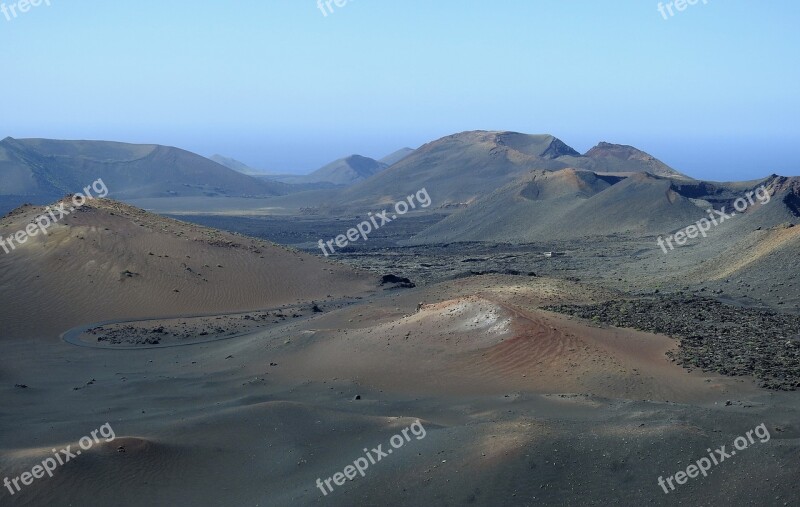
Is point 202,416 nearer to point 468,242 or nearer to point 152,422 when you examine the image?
point 152,422

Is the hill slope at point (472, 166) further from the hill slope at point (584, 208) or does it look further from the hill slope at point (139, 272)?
the hill slope at point (139, 272)

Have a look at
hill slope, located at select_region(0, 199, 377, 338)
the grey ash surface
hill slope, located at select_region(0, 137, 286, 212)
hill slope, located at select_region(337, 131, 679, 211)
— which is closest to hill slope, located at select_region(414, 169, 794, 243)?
hill slope, located at select_region(337, 131, 679, 211)

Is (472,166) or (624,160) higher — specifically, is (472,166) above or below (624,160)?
above

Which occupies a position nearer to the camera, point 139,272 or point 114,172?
point 139,272

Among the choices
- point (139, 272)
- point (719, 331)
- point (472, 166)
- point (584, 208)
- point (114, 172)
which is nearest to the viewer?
point (719, 331)

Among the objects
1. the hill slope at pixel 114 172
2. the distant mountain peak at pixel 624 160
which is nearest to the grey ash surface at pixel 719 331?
the distant mountain peak at pixel 624 160

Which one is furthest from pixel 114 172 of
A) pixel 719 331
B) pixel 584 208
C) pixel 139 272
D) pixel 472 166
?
pixel 719 331

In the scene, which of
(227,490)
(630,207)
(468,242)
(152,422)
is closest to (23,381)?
(152,422)

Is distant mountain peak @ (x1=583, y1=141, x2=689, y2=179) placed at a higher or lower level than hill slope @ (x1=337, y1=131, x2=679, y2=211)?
lower

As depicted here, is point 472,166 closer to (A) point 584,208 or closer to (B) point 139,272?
(A) point 584,208

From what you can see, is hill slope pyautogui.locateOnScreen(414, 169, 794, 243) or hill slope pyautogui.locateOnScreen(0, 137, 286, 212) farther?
hill slope pyautogui.locateOnScreen(0, 137, 286, 212)

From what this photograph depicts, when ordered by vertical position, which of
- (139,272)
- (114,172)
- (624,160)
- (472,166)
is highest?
(114,172)

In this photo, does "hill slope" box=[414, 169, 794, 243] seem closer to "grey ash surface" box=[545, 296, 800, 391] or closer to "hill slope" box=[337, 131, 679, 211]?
"hill slope" box=[337, 131, 679, 211]

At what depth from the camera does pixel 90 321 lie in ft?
86.6
